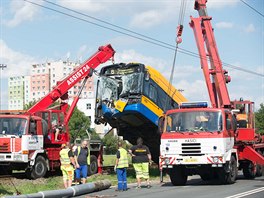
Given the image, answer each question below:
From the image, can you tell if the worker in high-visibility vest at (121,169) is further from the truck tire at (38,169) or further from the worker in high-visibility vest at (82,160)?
the truck tire at (38,169)

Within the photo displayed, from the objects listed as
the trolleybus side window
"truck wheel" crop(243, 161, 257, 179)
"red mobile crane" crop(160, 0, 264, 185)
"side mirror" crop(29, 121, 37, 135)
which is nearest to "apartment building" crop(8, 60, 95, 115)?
"side mirror" crop(29, 121, 37, 135)

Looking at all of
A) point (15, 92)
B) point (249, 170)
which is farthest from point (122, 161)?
point (15, 92)

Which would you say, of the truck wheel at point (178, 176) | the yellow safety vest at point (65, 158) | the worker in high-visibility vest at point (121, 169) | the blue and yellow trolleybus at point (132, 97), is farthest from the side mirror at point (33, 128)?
the truck wheel at point (178, 176)

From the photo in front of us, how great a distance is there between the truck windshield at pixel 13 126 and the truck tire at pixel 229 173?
7.98 meters

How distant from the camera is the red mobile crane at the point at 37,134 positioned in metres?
19.4

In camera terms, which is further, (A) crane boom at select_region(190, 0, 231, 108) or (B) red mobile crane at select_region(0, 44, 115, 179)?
(A) crane boom at select_region(190, 0, 231, 108)

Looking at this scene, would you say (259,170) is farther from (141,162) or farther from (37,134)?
(37,134)

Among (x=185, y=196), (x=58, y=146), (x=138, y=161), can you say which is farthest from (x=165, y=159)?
(x=58, y=146)

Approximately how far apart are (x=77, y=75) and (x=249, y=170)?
30.9 feet

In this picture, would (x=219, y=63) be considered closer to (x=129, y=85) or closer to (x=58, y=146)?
(x=129, y=85)

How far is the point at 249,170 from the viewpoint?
64.3 ft

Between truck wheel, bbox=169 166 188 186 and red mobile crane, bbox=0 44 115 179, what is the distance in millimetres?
5964

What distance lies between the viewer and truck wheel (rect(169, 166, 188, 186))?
17.0m

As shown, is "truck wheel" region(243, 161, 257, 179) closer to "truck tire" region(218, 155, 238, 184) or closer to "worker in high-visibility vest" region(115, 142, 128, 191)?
"truck tire" region(218, 155, 238, 184)
